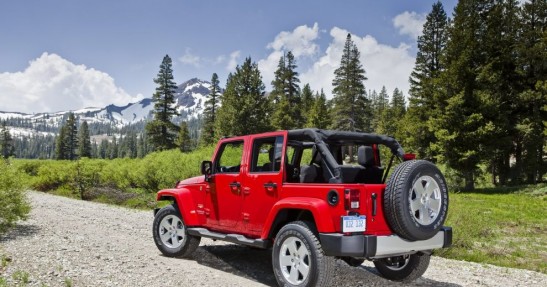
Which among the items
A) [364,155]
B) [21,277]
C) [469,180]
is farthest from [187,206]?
[469,180]

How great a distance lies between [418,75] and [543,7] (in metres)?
11.3

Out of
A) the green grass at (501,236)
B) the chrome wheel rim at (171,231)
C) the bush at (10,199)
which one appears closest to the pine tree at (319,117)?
the green grass at (501,236)

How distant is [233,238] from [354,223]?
91.3 inches

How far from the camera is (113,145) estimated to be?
607ft

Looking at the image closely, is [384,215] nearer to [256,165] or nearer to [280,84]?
[256,165]

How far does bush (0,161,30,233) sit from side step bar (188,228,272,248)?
5261mm

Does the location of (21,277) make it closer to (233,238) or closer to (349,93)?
(233,238)

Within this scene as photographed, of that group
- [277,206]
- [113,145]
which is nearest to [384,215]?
[277,206]

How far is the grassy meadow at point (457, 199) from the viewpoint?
10.4 metres

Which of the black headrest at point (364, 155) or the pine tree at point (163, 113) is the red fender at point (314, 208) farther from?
the pine tree at point (163, 113)

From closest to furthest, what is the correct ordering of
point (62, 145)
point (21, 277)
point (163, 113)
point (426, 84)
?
point (21, 277)
point (426, 84)
point (163, 113)
point (62, 145)

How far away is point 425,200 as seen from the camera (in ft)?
18.1

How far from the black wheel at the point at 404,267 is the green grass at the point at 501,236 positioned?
3.55 meters

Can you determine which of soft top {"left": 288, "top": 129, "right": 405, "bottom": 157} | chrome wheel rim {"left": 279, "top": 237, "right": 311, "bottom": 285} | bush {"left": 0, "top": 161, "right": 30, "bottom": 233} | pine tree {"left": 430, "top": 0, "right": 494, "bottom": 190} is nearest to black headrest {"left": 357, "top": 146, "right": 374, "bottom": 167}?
soft top {"left": 288, "top": 129, "right": 405, "bottom": 157}
